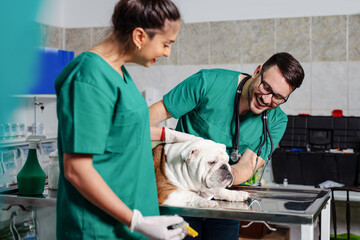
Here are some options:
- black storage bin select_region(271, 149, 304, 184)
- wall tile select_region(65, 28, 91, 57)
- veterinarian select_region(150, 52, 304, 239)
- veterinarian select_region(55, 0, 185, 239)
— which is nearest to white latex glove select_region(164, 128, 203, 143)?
veterinarian select_region(150, 52, 304, 239)

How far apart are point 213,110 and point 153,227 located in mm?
815

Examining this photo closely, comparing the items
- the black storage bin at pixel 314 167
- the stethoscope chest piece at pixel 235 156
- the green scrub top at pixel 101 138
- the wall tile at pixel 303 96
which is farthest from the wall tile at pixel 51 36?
the green scrub top at pixel 101 138

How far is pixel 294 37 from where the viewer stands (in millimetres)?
3770

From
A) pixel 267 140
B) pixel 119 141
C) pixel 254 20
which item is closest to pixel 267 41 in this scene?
pixel 254 20

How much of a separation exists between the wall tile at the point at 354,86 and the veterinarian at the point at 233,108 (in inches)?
76.0

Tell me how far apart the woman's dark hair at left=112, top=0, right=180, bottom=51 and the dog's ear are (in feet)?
1.62

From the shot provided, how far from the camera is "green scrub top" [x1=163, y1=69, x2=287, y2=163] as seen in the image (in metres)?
1.86

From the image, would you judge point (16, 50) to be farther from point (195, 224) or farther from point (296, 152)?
point (296, 152)

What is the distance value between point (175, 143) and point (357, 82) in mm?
2513

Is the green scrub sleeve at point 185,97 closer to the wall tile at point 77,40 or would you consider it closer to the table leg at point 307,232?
the table leg at point 307,232

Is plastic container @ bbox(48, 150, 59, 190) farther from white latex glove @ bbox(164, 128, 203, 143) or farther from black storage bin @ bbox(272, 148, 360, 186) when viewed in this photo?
black storage bin @ bbox(272, 148, 360, 186)

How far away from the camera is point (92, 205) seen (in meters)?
1.16

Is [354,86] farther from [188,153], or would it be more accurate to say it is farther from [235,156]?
A: [188,153]

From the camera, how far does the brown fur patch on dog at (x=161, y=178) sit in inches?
59.1
